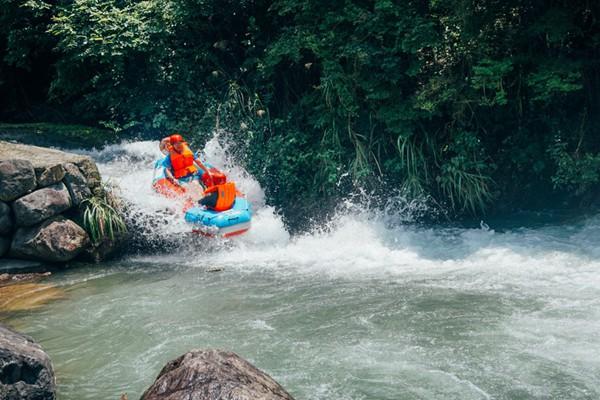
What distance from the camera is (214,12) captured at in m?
12.8

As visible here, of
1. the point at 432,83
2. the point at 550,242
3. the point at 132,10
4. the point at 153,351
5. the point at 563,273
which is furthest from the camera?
the point at 132,10

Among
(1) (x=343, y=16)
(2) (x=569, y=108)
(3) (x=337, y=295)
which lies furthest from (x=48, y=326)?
(2) (x=569, y=108)

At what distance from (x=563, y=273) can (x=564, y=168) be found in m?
2.33

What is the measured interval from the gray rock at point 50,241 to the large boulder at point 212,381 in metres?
5.39

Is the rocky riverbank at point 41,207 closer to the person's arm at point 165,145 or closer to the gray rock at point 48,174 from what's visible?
the gray rock at point 48,174

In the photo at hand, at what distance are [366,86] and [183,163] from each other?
3048 mm

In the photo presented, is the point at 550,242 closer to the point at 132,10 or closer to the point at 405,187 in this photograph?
the point at 405,187

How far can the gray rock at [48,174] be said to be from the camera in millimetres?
9680

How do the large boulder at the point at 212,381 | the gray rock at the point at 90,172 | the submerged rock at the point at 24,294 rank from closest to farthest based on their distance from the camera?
the large boulder at the point at 212,381, the submerged rock at the point at 24,294, the gray rock at the point at 90,172

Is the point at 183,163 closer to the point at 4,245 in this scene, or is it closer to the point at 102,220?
the point at 102,220

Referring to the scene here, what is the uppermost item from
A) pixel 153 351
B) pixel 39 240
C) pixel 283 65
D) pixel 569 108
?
pixel 283 65

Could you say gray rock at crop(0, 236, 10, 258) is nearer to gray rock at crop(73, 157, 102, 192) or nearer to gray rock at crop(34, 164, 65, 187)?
gray rock at crop(34, 164, 65, 187)

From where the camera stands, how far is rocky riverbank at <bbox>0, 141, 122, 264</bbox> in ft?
31.2

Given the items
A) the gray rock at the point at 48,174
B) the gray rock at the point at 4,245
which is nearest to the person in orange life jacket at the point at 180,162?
the gray rock at the point at 48,174
